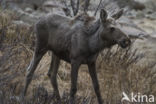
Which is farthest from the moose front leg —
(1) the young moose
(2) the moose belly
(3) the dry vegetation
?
(3) the dry vegetation

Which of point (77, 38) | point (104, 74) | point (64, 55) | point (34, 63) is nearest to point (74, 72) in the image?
point (64, 55)

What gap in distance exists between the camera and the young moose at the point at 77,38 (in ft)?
19.4

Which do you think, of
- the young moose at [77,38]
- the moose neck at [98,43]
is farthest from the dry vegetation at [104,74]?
the moose neck at [98,43]

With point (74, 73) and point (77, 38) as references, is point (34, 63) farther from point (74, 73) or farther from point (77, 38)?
point (77, 38)

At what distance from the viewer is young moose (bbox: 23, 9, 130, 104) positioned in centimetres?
591

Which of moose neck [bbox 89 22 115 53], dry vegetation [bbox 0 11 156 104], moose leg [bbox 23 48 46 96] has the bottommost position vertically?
dry vegetation [bbox 0 11 156 104]

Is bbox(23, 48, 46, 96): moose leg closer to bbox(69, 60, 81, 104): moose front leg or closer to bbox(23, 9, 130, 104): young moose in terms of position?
bbox(23, 9, 130, 104): young moose

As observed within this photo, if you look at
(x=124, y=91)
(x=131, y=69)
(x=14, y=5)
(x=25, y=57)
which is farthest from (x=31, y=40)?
(x=14, y=5)


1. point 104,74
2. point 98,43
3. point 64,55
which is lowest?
point 104,74

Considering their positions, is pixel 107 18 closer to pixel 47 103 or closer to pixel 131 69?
pixel 47 103

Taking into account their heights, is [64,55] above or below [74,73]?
above

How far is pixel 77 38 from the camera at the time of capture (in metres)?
6.16

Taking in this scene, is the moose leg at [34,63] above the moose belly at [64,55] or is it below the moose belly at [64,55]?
below

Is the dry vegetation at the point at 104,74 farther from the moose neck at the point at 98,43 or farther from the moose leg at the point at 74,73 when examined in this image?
the moose neck at the point at 98,43
